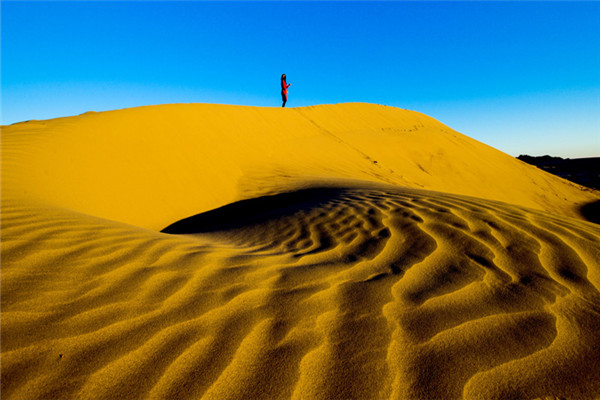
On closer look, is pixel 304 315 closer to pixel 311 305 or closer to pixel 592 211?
pixel 311 305

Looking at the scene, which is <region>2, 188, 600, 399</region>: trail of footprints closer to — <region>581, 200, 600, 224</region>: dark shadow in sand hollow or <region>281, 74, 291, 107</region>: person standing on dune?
<region>581, 200, 600, 224</region>: dark shadow in sand hollow

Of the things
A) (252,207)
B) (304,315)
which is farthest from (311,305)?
(252,207)

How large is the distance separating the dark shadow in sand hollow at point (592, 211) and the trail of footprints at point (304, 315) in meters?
9.45

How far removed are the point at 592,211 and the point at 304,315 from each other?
13.0 m

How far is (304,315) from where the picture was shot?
158 cm

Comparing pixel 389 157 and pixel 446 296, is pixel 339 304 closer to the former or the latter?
pixel 446 296

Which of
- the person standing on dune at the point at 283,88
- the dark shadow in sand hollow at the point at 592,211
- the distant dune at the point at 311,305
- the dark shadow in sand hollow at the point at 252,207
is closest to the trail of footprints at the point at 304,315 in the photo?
the distant dune at the point at 311,305

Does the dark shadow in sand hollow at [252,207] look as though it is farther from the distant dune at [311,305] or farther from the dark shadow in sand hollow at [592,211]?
the dark shadow in sand hollow at [592,211]

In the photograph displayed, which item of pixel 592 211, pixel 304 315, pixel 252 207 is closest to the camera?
pixel 304 315

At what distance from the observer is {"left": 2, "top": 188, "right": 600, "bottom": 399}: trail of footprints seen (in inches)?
46.9

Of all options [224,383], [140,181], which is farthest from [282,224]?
[140,181]

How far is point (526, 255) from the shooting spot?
7.12 ft

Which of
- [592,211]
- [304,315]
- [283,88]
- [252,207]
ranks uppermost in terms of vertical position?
[283,88]

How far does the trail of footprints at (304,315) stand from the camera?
1192 mm
